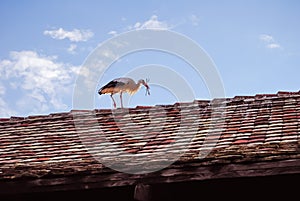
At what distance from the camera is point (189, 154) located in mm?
5445

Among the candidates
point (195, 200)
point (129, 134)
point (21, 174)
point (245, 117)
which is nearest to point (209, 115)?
point (245, 117)

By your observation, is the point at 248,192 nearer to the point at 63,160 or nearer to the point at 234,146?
the point at 234,146

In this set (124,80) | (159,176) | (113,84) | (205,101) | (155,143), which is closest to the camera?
(159,176)

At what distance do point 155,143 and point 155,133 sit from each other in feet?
1.85

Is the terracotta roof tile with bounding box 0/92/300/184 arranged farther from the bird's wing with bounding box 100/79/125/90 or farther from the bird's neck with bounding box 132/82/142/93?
the bird's neck with bounding box 132/82/142/93

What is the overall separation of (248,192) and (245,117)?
1.58m

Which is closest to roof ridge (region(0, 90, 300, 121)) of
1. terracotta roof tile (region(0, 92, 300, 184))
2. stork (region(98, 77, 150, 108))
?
terracotta roof tile (region(0, 92, 300, 184))

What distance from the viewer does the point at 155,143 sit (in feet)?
21.0

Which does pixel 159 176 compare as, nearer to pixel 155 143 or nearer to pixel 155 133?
pixel 155 143

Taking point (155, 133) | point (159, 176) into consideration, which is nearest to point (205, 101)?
point (155, 133)

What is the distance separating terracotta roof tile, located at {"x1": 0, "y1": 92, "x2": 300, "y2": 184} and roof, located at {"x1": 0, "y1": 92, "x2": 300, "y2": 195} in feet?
→ 0.03

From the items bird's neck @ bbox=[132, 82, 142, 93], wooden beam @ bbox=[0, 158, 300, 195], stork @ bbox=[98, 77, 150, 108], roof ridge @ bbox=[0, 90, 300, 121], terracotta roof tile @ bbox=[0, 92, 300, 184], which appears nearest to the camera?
wooden beam @ bbox=[0, 158, 300, 195]

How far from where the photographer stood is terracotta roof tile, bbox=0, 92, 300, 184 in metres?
5.46

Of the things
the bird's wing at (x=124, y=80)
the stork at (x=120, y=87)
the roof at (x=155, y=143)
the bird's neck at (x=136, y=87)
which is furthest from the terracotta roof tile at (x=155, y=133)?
the bird's neck at (x=136, y=87)
